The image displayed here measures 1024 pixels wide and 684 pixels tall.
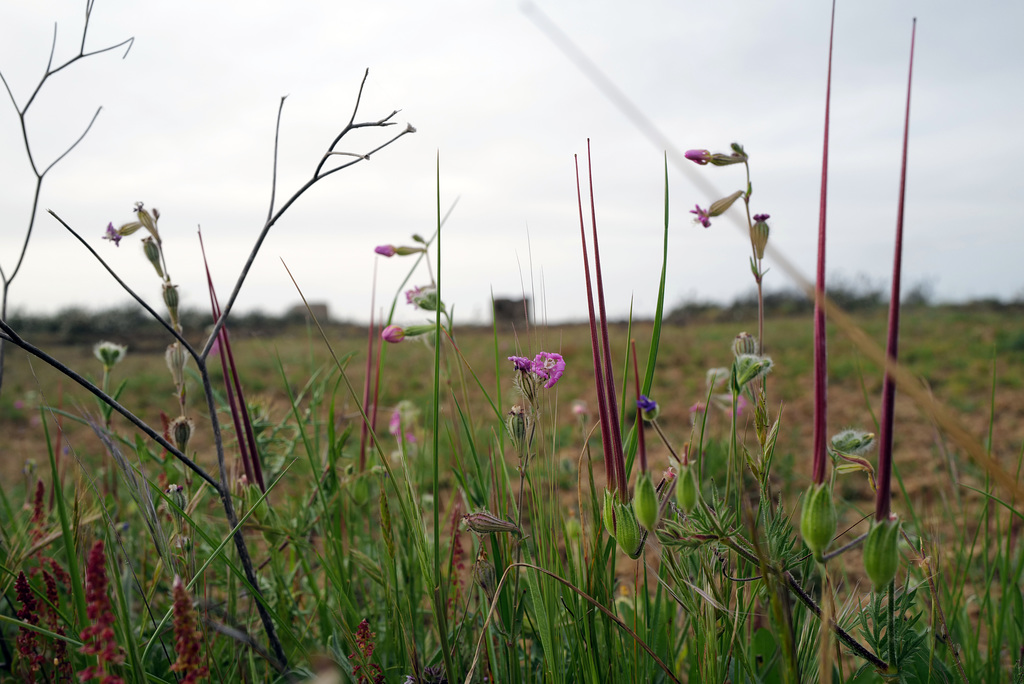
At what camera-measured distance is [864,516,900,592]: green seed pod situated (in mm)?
352

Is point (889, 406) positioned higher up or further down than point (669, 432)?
higher up

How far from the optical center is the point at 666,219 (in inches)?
22.1

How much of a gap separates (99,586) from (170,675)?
0.62 metres

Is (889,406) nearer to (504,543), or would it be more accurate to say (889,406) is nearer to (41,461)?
(504,543)

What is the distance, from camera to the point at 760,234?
0.69 m

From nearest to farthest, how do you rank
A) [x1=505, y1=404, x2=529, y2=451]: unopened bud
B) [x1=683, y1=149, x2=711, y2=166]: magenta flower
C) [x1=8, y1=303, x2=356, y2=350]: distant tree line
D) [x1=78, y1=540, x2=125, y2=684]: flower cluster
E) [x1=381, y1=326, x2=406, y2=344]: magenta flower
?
1. [x1=78, y1=540, x2=125, y2=684]: flower cluster
2. [x1=505, y1=404, x2=529, y2=451]: unopened bud
3. [x1=683, y1=149, x2=711, y2=166]: magenta flower
4. [x1=381, y1=326, x2=406, y2=344]: magenta flower
5. [x1=8, y1=303, x2=356, y2=350]: distant tree line

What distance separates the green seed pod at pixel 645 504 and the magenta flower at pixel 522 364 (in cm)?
16

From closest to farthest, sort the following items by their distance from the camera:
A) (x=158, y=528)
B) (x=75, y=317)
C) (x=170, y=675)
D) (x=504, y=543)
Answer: (x=158, y=528) < (x=504, y=543) < (x=170, y=675) < (x=75, y=317)

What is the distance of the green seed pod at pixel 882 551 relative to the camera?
352mm

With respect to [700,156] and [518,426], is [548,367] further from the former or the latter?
[700,156]

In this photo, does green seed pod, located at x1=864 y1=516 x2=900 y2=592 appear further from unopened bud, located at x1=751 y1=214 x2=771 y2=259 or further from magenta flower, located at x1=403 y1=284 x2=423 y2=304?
magenta flower, located at x1=403 y1=284 x2=423 y2=304

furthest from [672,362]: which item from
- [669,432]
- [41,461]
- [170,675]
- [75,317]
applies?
[75,317]

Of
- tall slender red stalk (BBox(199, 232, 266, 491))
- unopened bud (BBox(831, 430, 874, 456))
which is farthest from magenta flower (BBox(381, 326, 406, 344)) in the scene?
unopened bud (BBox(831, 430, 874, 456))

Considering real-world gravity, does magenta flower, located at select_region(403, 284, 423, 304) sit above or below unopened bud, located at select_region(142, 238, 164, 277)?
below
